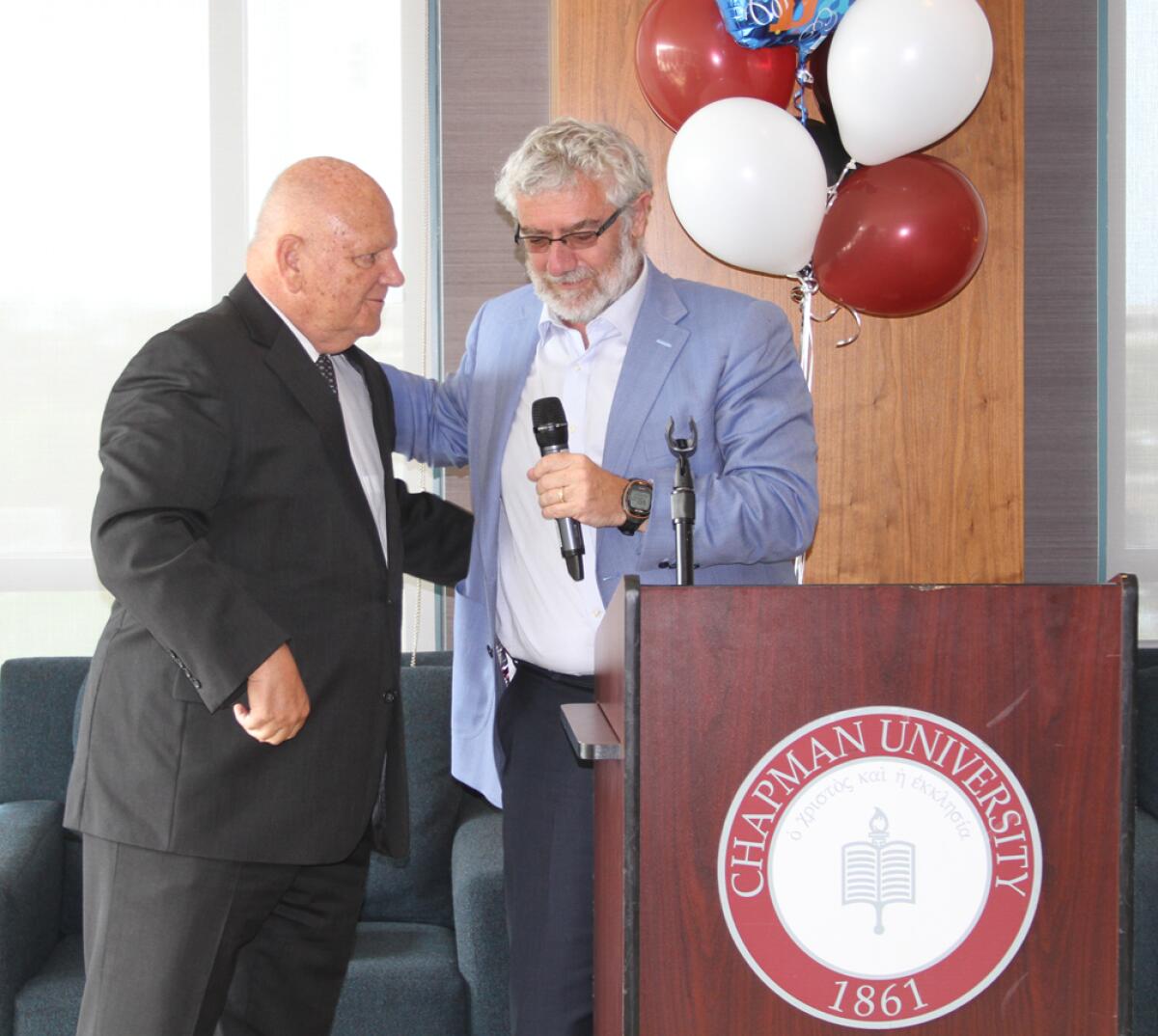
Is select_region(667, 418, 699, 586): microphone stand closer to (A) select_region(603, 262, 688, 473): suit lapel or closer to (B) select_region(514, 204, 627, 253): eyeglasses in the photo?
(A) select_region(603, 262, 688, 473): suit lapel

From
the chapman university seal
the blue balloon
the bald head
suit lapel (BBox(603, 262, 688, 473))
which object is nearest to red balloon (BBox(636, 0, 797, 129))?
the blue balloon

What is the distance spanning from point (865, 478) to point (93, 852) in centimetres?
201

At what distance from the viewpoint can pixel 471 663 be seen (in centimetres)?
223

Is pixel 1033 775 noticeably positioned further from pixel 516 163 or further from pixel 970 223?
pixel 970 223

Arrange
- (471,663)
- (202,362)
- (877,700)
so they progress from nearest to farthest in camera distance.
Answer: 1. (877,700)
2. (202,362)
3. (471,663)

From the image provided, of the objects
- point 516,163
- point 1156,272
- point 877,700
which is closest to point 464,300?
point 516,163

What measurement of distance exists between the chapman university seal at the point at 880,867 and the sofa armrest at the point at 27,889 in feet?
5.99

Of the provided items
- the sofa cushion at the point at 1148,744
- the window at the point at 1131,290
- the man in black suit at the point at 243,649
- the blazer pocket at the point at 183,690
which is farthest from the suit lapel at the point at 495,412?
the window at the point at 1131,290

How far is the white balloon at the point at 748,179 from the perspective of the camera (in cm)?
262

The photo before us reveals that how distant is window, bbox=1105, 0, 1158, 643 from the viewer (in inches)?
139

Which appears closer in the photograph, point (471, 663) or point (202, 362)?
point (202, 362)

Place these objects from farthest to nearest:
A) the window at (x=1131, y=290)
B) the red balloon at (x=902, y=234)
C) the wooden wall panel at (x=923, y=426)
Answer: the window at (x=1131, y=290) < the wooden wall panel at (x=923, y=426) < the red balloon at (x=902, y=234)

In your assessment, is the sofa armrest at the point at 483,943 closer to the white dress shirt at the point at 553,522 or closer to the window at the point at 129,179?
the white dress shirt at the point at 553,522

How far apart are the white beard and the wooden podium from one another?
2.90 ft
